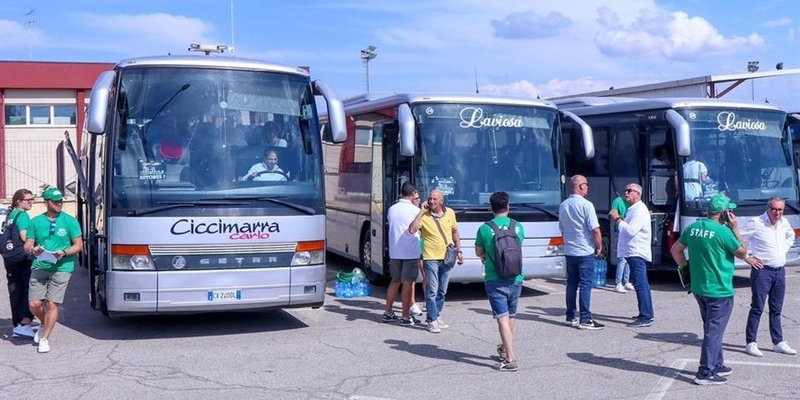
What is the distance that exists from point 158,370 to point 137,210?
1.82 meters

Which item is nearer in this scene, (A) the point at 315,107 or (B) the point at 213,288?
(B) the point at 213,288

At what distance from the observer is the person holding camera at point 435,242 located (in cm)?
1032

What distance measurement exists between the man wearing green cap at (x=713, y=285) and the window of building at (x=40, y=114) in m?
27.5

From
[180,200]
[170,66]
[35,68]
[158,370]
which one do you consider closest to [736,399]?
[158,370]

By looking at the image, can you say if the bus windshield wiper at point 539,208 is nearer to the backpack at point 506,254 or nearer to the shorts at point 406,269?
the shorts at point 406,269

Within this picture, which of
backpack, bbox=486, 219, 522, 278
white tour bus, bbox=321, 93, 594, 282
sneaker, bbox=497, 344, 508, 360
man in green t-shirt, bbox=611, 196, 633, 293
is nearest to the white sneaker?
white tour bus, bbox=321, 93, 594, 282

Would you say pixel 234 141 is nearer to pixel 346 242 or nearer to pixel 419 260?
pixel 419 260

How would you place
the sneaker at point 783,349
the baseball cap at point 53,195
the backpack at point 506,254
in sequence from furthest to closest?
the baseball cap at point 53,195 < the sneaker at point 783,349 < the backpack at point 506,254

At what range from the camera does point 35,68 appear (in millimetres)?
30594

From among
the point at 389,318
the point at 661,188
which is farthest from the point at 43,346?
the point at 661,188

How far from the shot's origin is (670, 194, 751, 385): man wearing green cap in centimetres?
785

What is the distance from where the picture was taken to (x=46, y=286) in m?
9.40

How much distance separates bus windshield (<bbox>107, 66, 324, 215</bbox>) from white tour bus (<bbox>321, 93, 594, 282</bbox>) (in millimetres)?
1977

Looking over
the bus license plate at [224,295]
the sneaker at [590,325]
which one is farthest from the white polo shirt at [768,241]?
the bus license plate at [224,295]
